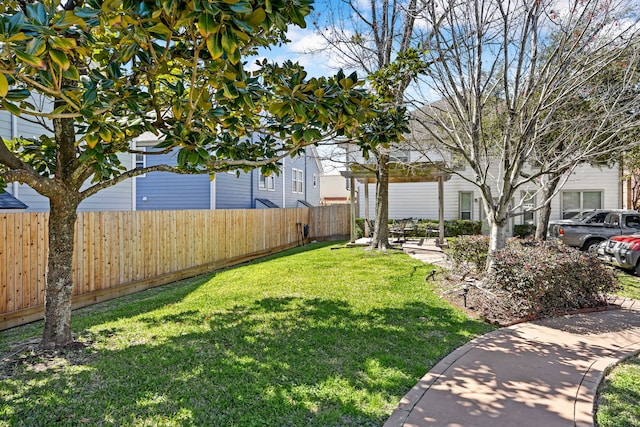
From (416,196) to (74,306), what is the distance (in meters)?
15.7

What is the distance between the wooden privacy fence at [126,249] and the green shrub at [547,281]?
7660mm

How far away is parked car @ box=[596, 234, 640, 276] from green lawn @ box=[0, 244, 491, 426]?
565cm

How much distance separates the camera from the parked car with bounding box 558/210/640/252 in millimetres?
11336

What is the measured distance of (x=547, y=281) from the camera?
5.82 metres

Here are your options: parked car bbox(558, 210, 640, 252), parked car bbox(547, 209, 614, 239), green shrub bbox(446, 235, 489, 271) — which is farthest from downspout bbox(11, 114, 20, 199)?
parked car bbox(547, 209, 614, 239)

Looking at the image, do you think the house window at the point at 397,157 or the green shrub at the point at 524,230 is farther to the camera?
the green shrub at the point at 524,230

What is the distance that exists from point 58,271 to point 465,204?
709 inches

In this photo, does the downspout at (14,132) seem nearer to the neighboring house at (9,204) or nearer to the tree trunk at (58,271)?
the neighboring house at (9,204)

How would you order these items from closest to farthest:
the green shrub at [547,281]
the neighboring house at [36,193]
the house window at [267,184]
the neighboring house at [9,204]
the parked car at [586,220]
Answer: the green shrub at [547,281]
the neighboring house at [9,204]
the neighboring house at [36,193]
the parked car at [586,220]
the house window at [267,184]

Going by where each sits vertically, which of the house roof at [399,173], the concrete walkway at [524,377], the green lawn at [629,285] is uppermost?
the house roof at [399,173]

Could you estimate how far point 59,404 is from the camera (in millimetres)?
3205

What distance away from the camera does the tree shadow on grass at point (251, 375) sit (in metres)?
3.12

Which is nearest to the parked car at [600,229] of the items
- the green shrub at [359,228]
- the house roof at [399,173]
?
the house roof at [399,173]

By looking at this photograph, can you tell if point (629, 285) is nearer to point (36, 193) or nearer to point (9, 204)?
point (9, 204)
